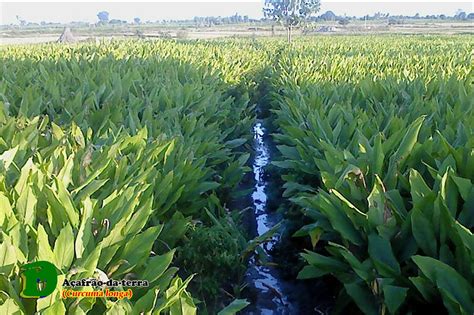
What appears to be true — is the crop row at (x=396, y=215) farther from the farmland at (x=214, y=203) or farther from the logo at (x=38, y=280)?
the logo at (x=38, y=280)

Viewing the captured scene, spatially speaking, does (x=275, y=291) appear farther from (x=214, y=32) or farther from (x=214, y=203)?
(x=214, y=32)

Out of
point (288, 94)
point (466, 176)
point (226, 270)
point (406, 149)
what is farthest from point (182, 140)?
point (288, 94)

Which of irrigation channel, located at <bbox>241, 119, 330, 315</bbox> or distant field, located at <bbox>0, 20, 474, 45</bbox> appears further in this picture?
distant field, located at <bbox>0, 20, 474, 45</bbox>

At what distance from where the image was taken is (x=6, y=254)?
1.51 metres

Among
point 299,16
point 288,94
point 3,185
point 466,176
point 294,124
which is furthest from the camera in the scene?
point 299,16

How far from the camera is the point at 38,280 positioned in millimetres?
1479

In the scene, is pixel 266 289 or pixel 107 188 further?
pixel 266 289

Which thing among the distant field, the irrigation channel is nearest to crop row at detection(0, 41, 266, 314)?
the irrigation channel

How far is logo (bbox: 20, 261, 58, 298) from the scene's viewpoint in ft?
4.76

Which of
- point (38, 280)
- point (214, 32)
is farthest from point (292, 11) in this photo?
point (38, 280)

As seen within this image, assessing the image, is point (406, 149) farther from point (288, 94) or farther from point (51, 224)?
point (288, 94)

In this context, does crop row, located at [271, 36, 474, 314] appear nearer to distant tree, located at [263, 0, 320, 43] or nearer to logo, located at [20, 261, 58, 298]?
logo, located at [20, 261, 58, 298]

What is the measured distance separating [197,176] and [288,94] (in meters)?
2.95

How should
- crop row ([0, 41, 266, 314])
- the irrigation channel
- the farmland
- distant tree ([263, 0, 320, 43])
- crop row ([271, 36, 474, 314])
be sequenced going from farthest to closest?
distant tree ([263, 0, 320, 43]), the irrigation channel, crop row ([271, 36, 474, 314]), the farmland, crop row ([0, 41, 266, 314])
